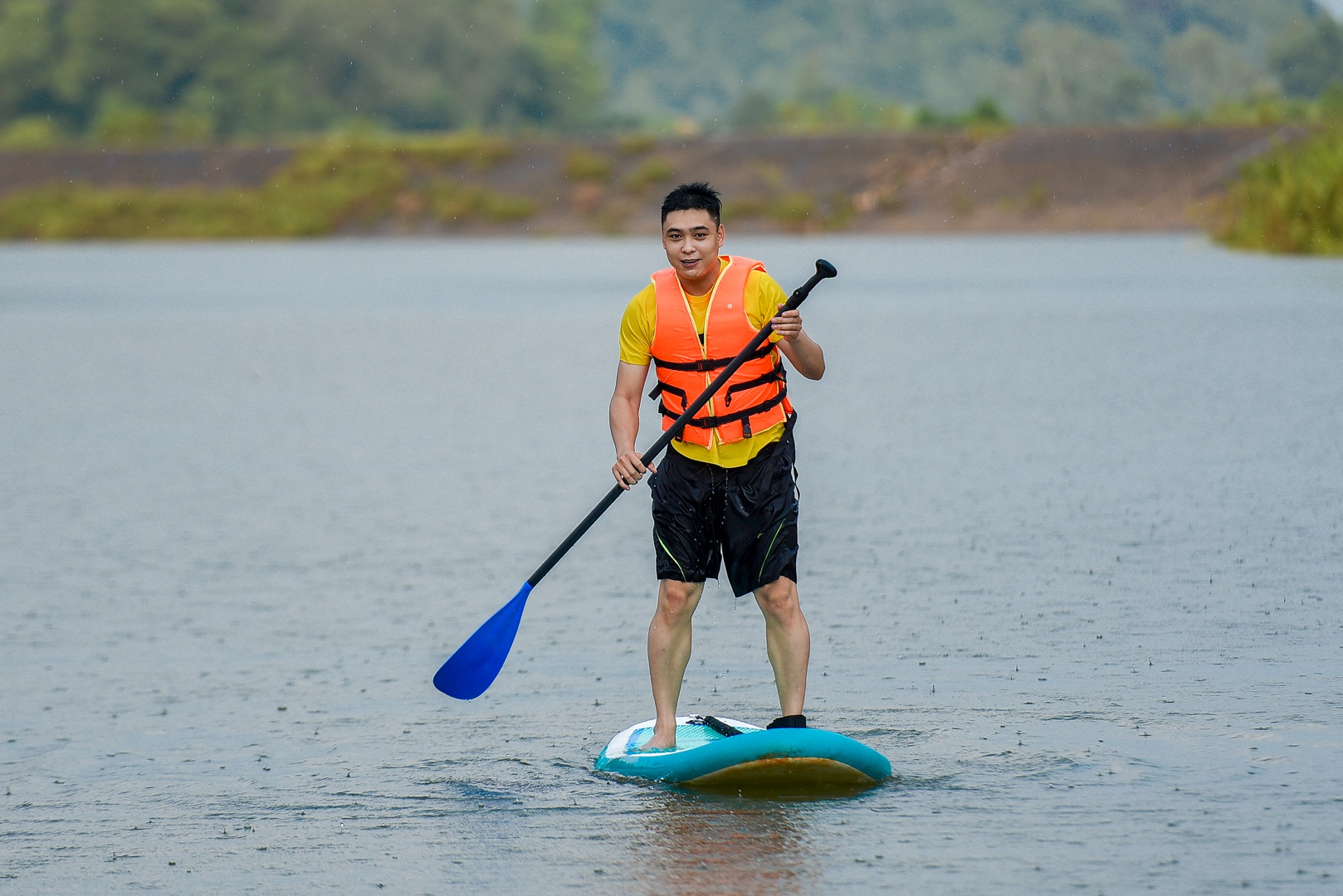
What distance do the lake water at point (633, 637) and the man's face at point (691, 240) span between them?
1.53m

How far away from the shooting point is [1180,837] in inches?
223

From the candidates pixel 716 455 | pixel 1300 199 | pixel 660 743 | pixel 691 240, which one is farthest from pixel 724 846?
pixel 1300 199

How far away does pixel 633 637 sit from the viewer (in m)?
8.73

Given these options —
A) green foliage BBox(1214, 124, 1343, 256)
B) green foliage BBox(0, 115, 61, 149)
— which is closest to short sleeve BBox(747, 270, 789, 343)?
green foliage BBox(1214, 124, 1343, 256)

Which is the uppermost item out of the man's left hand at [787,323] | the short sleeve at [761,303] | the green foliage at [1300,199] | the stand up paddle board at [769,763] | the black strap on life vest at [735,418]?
the green foliage at [1300,199]

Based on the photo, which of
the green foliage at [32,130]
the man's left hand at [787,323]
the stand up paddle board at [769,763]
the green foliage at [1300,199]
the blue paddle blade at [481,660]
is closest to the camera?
the man's left hand at [787,323]

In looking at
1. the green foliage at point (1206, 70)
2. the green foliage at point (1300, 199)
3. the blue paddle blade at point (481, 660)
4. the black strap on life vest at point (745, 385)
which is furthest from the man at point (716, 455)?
the green foliage at point (1206, 70)

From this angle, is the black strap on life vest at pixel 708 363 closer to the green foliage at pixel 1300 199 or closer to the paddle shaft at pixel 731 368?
the paddle shaft at pixel 731 368

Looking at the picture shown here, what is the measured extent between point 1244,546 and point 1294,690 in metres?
2.99

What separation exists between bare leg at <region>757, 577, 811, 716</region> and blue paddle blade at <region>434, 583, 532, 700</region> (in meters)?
1.03

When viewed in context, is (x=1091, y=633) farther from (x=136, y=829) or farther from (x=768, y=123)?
(x=768, y=123)

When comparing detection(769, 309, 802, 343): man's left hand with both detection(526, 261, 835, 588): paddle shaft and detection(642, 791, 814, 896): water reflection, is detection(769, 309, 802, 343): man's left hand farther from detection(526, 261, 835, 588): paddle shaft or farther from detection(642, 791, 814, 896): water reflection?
detection(642, 791, 814, 896): water reflection

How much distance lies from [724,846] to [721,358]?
1.46 m

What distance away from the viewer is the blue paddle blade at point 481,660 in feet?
23.4
